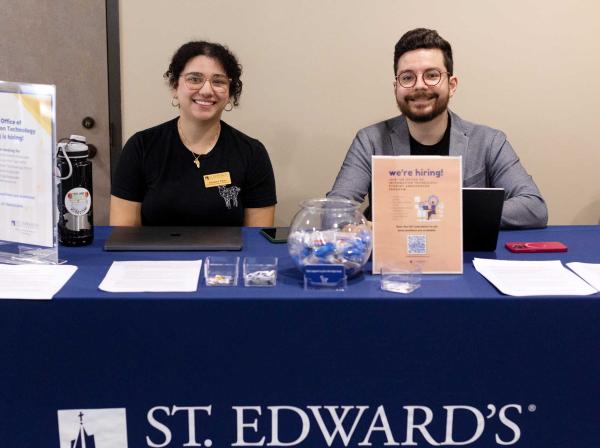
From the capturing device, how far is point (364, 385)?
1.50 meters

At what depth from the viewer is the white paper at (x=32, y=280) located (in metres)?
1.44

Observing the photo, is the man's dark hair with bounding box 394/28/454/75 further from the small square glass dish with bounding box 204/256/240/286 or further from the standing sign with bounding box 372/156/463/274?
the small square glass dish with bounding box 204/256/240/286

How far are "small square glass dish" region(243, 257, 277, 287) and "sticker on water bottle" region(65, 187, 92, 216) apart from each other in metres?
0.44

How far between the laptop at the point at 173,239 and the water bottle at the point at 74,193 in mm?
73

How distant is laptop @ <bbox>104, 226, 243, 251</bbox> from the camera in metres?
1.75

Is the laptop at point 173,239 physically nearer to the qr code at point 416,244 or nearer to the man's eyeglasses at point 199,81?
the qr code at point 416,244

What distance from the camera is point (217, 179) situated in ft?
7.66

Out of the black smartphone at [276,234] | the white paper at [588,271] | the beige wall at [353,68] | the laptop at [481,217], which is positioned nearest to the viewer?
the white paper at [588,271]

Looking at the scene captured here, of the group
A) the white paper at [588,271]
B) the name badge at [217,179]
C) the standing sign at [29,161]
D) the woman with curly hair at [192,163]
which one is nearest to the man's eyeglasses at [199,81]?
the woman with curly hair at [192,163]

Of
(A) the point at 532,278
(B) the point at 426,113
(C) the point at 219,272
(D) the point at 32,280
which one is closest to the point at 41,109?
(D) the point at 32,280

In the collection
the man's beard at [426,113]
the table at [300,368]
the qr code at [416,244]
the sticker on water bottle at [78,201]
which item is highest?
the man's beard at [426,113]

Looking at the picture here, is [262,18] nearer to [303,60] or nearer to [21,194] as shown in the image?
[303,60]

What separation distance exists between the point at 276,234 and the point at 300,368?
0.50m

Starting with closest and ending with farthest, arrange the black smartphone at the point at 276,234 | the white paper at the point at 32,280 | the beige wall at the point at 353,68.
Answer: the white paper at the point at 32,280 → the black smartphone at the point at 276,234 → the beige wall at the point at 353,68
